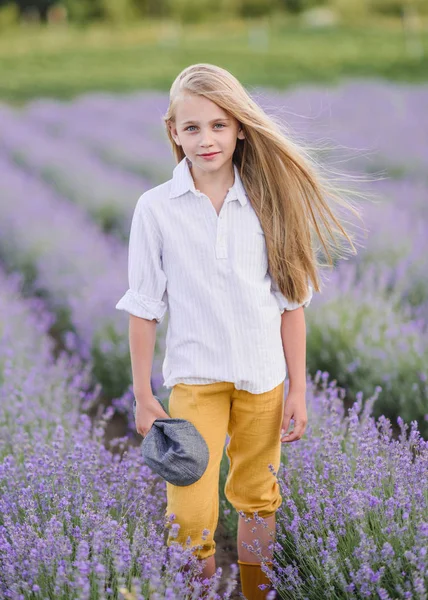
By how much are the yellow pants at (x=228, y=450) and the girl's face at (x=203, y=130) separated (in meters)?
0.58

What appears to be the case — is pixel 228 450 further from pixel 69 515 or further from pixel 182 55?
pixel 182 55

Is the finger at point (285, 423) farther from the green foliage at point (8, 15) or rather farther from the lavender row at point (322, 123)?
the green foliage at point (8, 15)

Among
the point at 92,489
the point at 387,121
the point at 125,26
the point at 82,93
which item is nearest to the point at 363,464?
the point at 92,489

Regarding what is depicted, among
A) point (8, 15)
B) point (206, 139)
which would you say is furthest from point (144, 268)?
point (8, 15)

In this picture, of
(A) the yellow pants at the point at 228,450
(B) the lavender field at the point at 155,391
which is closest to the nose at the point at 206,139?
(B) the lavender field at the point at 155,391

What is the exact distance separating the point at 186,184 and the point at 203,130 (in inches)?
5.8

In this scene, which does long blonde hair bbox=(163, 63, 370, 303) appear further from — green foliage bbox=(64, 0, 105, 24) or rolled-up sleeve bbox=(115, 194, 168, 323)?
green foliage bbox=(64, 0, 105, 24)

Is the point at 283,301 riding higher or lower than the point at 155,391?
higher

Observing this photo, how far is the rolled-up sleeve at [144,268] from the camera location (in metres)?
2.10

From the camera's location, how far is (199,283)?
210 centimetres

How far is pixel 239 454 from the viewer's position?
2.26 meters

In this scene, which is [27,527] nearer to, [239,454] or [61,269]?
[239,454]

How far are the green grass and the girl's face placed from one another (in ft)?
42.0

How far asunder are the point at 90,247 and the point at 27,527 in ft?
12.0
